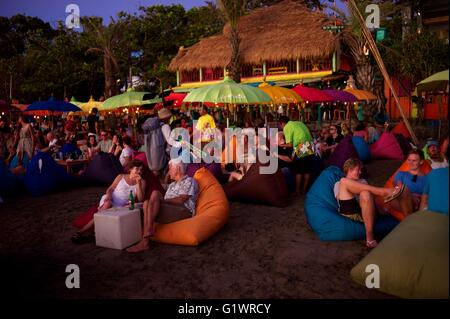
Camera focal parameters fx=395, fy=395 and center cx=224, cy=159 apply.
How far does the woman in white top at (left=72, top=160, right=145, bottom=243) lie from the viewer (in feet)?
15.7

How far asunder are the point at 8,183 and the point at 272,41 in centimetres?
1646

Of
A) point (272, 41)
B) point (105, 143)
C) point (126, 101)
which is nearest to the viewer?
point (105, 143)

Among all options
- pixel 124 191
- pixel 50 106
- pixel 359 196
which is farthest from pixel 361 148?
pixel 50 106

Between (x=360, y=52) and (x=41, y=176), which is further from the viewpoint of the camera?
(x=360, y=52)

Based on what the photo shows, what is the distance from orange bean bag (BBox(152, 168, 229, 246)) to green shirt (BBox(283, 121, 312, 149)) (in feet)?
8.42

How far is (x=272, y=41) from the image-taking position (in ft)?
68.8

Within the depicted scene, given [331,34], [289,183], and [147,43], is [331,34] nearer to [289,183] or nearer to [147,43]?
[289,183]

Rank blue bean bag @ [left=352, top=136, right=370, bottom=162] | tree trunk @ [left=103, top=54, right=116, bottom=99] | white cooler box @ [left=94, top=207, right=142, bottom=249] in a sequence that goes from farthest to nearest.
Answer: tree trunk @ [left=103, top=54, right=116, bottom=99] → blue bean bag @ [left=352, top=136, right=370, bottom=162] → white cooler box @ [left=94, top=207, right=142, bottom=249]

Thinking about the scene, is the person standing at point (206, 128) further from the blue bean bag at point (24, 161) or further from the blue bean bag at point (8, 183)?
the blue bean bag at point (8, 183)

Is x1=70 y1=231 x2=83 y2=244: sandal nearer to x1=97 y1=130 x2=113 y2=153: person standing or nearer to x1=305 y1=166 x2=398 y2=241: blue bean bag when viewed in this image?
x1=305 y1=166 x2=398 y2=241: blue bean bag

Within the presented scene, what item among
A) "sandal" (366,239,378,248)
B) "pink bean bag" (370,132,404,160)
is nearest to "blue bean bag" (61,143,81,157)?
"sandal" (366,239,378,248)

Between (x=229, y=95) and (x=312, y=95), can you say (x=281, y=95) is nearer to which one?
(x=312, y=95)

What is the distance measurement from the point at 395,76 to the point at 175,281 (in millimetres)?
21466
